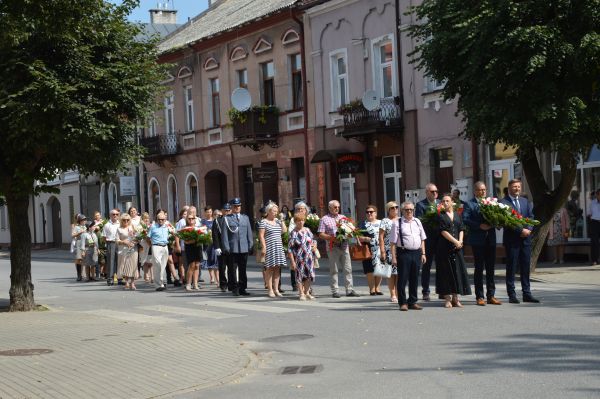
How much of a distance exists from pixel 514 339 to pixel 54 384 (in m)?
4.91

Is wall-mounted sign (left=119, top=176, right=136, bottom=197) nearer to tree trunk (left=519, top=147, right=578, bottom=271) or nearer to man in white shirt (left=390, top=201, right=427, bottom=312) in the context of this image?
tree trunk (left=519, top=147, right=578, bottom=271)

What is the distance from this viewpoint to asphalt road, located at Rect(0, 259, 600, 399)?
9148 mm

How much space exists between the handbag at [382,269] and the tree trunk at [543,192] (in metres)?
4.87

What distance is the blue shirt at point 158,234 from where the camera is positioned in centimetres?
2283

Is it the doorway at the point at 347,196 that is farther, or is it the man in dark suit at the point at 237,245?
the doorway at the point at 347,196

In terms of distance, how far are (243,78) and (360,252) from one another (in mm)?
21622

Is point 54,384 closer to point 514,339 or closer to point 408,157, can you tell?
point 514,339

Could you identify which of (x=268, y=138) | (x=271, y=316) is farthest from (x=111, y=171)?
(x=268, y=138)

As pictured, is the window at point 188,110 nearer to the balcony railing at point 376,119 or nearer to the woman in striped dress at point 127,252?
the balcony railing at point 376,119

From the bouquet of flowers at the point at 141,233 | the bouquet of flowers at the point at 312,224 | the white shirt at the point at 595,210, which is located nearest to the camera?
the bouquet of flowers at the point at 312,224

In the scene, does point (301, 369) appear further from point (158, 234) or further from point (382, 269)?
point (158, 234)

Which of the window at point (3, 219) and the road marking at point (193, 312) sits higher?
the window at point (3, 219)

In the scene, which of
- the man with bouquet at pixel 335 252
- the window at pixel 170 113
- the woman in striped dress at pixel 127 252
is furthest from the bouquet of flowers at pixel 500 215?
the window at pixel 170 113

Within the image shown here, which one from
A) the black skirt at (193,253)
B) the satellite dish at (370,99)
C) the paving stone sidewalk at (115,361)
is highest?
the satellite dish at (370,99)
